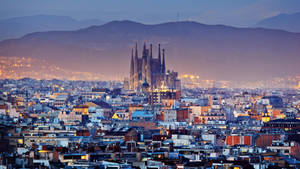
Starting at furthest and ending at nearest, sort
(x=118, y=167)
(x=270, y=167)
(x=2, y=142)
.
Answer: (x=2, y=142), (x=270, y=167), (x=118, y=167)

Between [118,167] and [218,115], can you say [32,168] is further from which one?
[218,115]

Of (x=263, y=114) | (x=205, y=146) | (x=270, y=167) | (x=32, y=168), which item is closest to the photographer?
(x=32, y=168)

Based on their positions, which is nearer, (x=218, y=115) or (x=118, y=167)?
(x=118, y=167)

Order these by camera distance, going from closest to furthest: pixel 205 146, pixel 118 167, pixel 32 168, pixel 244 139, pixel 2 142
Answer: pixel 32 168 < pixel 118 167 < pixel 2 142 < pixel 205 146 < pixel 244 139

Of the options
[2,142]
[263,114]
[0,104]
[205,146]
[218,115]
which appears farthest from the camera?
[263,114]

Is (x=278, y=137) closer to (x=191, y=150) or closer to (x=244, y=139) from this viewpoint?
(x=244, y=139)

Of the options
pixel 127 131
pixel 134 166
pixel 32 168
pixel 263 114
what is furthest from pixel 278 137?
pixel 263 114

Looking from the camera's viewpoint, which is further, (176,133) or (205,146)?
(176,133)

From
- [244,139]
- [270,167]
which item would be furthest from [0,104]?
[270,167]
